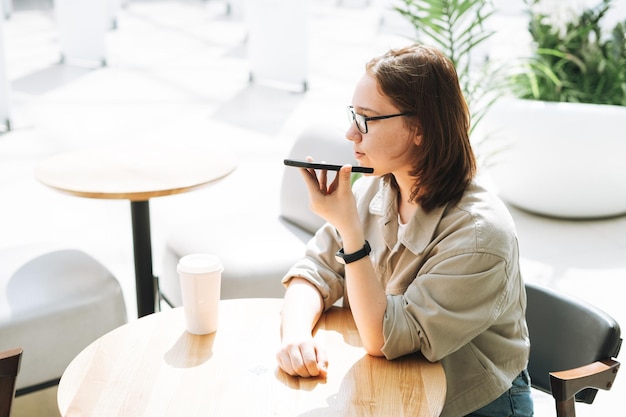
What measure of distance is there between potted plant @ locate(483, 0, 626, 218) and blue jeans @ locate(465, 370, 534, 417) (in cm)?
248

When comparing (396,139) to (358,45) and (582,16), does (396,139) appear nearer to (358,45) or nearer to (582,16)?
(582,16)

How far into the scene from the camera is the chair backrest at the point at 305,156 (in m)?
2.96

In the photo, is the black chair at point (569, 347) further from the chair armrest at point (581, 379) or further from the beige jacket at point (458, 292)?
the beige jacket at point (458, 292)

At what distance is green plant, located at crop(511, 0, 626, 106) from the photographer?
4.50 metres

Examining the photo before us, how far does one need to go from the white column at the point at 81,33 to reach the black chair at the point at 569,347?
7.15 metres

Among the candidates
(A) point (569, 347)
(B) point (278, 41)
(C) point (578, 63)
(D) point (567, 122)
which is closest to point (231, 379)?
(A) point (569, 347)

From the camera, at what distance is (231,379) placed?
1.53 m

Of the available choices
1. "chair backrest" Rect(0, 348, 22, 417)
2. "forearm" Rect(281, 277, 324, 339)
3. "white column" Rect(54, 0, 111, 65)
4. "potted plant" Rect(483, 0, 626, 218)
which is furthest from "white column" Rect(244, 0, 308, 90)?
"chair backrest" Rect(0, 348, 22, 417)

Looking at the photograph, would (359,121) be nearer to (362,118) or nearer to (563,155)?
(362,118)

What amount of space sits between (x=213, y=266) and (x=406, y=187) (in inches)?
17.3

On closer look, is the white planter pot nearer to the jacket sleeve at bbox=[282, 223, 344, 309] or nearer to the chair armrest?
the jacket sleeve at bbox=[282, 223, 344, 309]

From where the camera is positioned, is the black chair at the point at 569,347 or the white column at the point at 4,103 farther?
the white column at the point at 4,103

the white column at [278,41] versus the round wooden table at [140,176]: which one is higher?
the round wooden table at [140,176]

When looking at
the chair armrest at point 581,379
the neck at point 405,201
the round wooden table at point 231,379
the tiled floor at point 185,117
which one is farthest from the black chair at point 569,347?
the tiled floor at point 185,117
